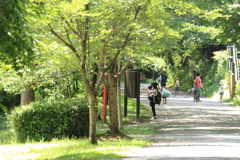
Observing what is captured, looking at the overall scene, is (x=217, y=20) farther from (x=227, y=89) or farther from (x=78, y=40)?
(x=227, y=89)

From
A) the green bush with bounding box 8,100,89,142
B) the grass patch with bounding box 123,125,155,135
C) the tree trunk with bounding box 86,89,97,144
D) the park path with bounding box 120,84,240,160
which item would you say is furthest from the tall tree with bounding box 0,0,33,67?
the grass patch with bounding box 123,125,155,135

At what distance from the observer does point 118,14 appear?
11820 millimetres

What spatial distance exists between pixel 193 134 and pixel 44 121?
5166 mm

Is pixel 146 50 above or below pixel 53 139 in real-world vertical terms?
above

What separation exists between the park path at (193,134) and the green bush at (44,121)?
2.61 metres

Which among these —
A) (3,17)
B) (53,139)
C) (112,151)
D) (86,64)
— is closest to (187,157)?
(112,151)

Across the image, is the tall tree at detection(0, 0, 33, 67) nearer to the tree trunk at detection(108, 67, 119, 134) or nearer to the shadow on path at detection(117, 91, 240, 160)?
the shadow on path at detection(117, 91, 240, 160)

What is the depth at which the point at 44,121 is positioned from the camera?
47.0 ft

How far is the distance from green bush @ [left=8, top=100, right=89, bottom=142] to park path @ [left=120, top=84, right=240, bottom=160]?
2613 mm

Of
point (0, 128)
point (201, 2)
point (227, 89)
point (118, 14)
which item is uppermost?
point (201, 2)

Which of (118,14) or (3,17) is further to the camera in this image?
(118,14)

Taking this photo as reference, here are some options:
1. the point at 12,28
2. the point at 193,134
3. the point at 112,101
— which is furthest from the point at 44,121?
the point at 12,28

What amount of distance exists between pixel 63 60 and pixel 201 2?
8.24m

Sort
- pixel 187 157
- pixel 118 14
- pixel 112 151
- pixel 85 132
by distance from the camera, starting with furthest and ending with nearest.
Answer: pixel 85 132 < pixel 118 14 < pixel 112 151 < pixel 187 157
